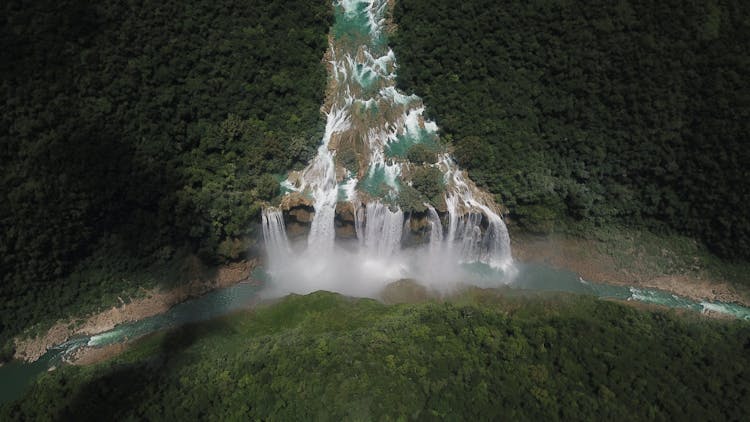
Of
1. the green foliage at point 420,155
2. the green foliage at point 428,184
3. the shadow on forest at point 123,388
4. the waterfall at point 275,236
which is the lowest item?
the shadow on forest at point 123,388

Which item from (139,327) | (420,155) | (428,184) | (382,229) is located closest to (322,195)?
(382,229)

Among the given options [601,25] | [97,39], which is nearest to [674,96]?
[601,25]

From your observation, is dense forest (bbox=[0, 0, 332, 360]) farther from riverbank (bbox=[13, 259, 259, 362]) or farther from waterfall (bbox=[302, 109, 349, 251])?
waterfall (bbox=[302, 109, 349, 251])

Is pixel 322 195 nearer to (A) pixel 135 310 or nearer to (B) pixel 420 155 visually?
(B) pixel 420 155

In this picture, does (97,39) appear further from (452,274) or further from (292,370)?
(452,274)

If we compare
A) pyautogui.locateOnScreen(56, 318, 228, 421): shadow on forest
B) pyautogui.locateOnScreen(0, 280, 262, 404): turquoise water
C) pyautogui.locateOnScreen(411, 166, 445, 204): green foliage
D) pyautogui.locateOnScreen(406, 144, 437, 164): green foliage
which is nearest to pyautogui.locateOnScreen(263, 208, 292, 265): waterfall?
pyautogui.locateOnScreen(0, 280, 262, 404): turquoise water

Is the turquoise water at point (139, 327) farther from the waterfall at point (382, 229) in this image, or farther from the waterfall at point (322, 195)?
the waterfall at point (382, 229)

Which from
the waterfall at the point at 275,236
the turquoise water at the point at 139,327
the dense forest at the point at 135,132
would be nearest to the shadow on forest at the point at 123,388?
the turquoise water at the point at 139,327
